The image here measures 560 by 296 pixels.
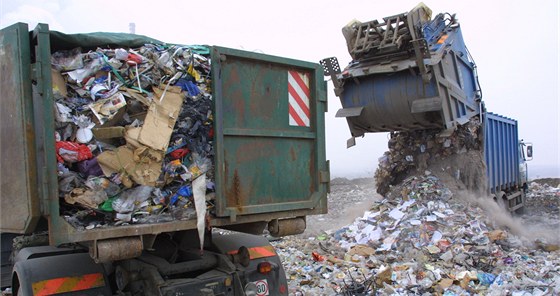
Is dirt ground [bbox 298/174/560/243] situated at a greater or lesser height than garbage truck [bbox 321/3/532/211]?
lesser

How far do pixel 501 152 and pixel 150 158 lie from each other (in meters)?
9.12

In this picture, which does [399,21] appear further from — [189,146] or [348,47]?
[189,146]

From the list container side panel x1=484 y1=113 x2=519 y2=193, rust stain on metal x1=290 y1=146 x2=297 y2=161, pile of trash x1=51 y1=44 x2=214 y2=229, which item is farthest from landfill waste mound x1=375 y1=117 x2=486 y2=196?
pile of trash x1=51 y1=44 x2=214 y2=229

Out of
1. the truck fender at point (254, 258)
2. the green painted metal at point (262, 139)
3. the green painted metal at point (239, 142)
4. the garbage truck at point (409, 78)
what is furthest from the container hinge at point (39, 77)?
the garbage truck at point (409, 78)

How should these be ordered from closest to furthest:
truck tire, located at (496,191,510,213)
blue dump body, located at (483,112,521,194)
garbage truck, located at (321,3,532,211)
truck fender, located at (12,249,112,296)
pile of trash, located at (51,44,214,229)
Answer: pile of trash, located at (51,44,214,229) < truck fender, located at (12,249,112,296) < garbage truck, located at (321,3,532,211) < blue dump body, located at (483,112,521,194) < truck tire, located at (496,191,510,213)

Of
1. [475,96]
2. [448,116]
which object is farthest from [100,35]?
[475,96]

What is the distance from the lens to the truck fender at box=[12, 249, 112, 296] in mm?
2684

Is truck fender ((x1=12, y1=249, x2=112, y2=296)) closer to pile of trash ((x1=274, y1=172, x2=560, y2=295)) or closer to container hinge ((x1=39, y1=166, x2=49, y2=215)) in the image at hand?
container hinge ((x1=39, y1=166, x2=49, y2=215))

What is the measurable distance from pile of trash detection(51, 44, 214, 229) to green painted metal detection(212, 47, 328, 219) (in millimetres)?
106

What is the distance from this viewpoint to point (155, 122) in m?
2.52

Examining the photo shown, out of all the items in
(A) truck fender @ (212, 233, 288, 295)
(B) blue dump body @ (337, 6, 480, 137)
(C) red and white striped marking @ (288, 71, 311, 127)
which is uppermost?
(B) blue dump body @ (337, 6, 480, 137)

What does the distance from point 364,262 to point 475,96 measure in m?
4.30

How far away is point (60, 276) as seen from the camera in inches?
108

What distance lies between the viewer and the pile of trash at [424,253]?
4.88 meters
